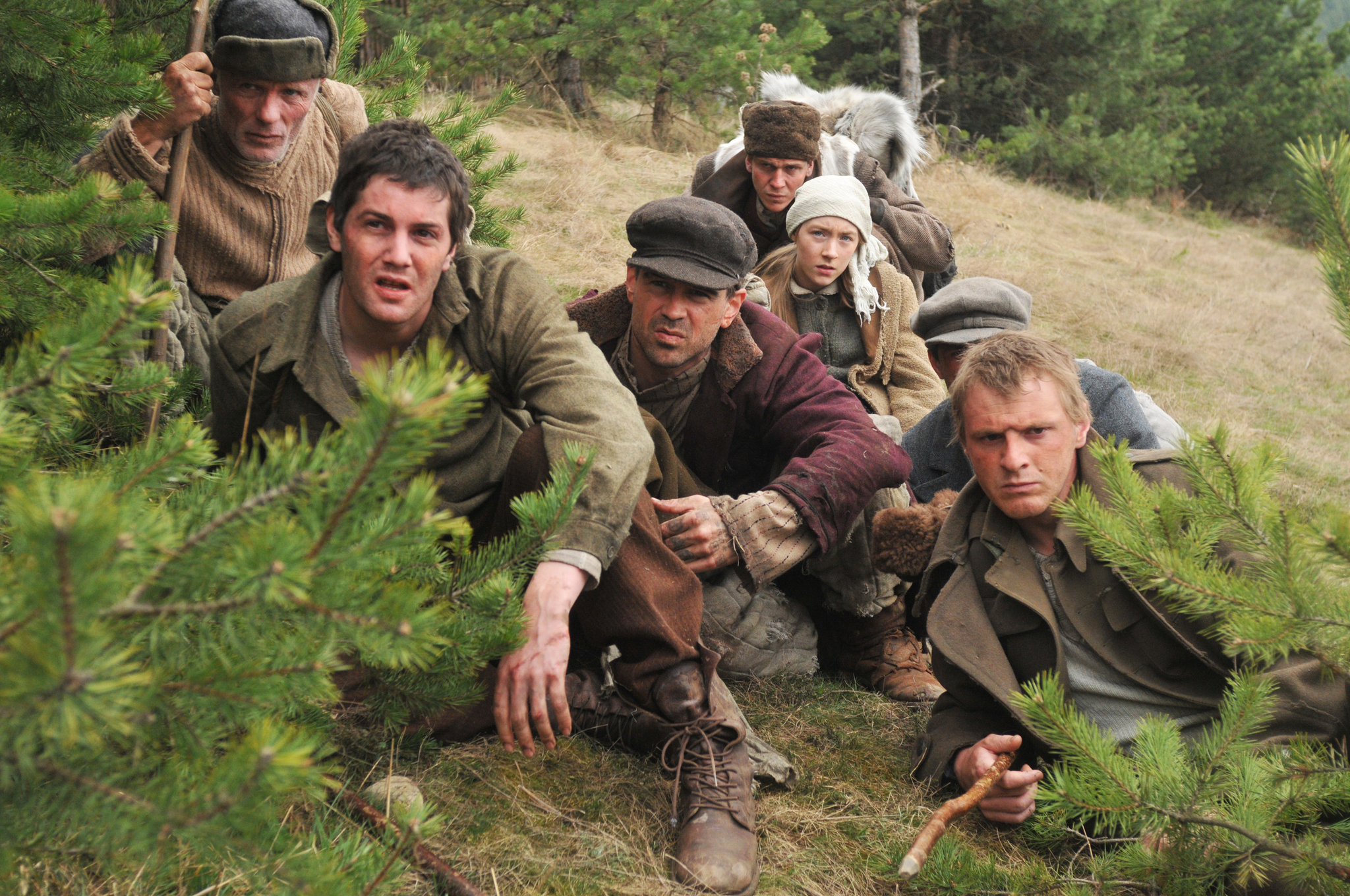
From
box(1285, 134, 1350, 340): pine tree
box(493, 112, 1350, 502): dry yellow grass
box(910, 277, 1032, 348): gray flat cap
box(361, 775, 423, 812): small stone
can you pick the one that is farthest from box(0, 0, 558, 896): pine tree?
box(493, 112, 1350, 502): dry yellow grass

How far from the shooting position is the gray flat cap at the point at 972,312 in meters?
3.84

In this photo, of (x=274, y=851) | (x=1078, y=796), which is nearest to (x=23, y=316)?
(x=274, y=851)

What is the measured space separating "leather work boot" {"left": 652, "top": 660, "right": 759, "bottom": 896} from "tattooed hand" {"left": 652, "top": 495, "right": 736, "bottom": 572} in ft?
1.43

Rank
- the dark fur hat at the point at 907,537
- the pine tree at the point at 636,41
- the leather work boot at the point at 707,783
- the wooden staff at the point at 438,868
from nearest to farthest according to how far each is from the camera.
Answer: the wooden staff at the point at 438,868 → the leather work boot at the point at 707,783 → the dark fur hat at the point at 907,537 → the pine tree at the point at 636,41

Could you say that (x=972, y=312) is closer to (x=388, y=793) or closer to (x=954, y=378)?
(x=954, y=378)

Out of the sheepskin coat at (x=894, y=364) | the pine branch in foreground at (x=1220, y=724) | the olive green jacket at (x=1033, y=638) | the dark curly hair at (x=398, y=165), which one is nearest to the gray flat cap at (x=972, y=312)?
the sheepskin coat at (x=894, y=364)

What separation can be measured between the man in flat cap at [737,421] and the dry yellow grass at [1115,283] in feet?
11.2

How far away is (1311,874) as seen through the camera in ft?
5.42

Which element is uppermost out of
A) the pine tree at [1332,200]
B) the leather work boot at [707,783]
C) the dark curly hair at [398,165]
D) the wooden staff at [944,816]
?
the pine tree at [1332,200]

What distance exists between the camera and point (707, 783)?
2.27m

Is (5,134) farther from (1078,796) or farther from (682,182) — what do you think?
(682,182)

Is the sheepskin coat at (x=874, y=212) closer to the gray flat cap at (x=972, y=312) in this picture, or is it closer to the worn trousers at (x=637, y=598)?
the gray flat cap at (x=972, y=312)

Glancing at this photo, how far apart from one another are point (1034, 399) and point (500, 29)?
7.95 metres

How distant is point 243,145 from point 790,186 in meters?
2.48
